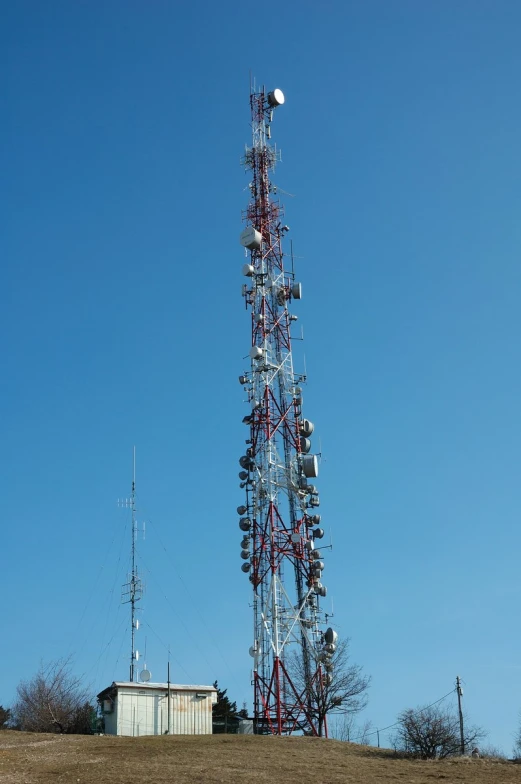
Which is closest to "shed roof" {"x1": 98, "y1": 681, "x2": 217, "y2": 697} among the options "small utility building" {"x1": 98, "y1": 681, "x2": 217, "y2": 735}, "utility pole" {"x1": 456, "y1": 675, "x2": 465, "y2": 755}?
"small utility building" {"x1": 98, "y1": 681, "x2": 217, "y2": 735}

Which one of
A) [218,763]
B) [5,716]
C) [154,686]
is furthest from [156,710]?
[5,716]

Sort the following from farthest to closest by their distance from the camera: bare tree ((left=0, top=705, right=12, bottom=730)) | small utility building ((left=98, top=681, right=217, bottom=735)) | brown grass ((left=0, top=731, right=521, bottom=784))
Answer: bare tree ((left=0, top=705, right=12, bottom=730)) < small utility building ((left=98, top=681, right=217, bottom=735)) < brown grass ((left=0, top=731, right=521, bottom=784))

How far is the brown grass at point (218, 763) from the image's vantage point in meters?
26.2

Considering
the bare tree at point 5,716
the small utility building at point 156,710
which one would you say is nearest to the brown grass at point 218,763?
the small utility building at point 156,710

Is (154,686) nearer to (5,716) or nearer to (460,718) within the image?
(460,718)

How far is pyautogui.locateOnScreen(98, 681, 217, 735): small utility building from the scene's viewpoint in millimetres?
39969

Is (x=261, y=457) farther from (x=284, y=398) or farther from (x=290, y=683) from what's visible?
(x=290, y=683)

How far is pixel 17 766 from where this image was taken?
27984mm

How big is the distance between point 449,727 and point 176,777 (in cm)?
2023

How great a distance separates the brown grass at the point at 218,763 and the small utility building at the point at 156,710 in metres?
3.80

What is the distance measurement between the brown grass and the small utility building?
3.80 meters

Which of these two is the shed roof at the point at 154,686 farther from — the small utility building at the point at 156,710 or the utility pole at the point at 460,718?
the utility pole at the point at 460,718

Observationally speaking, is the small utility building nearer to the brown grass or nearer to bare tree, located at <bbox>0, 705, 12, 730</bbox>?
the brown grass

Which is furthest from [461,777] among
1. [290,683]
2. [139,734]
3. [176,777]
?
[139,734]
